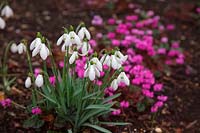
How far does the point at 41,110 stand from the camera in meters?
2.99

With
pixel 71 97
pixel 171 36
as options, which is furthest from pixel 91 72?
pixel 171 36

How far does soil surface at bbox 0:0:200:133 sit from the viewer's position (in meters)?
3.30

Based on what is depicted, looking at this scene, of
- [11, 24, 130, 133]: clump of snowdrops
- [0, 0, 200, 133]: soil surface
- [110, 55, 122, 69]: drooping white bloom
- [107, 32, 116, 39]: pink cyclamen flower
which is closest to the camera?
[110, 55, 122, 69]: drooping white bloom

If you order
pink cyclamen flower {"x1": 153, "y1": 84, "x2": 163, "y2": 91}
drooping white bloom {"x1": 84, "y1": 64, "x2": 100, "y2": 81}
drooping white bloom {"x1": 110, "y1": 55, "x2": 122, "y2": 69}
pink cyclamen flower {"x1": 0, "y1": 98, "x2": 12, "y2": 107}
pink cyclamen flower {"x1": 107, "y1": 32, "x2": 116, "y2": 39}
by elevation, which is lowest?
pink cyclamen flower {"x1": 0, "y1": 98, "x2": 12, "y2": 107}

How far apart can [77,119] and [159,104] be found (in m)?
0.83

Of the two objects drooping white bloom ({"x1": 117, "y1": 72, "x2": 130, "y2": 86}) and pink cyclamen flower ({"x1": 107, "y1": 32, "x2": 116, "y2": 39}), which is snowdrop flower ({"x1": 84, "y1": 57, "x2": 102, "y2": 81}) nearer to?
drooping white bloom ({"x1": 117, "y1": 72, "x2": 130, "y2": 86})

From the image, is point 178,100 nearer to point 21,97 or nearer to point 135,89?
point 135,89

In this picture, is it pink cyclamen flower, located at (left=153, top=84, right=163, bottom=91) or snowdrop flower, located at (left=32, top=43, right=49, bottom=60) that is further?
pink cyclamen flower, located at (left=153, top=84, right=163, bottom=91)

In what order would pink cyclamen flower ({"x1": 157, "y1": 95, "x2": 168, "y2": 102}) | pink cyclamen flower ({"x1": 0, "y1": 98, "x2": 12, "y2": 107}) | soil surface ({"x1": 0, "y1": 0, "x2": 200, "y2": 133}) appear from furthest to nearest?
1. pink cyclamen flower ({"x1": 157, "y1": 95, "x2": 168, "y2": 102})
2. soil surface ({"x1": 0, "y1": 0, "x2": 200, "y2": 133})
3. pink cyclamen flower ({"x1": 0, "y1": 98, "x2": 12, "y2": 107})

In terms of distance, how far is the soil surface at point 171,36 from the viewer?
10.8 ft

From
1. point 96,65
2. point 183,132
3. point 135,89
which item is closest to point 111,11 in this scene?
point 135,89

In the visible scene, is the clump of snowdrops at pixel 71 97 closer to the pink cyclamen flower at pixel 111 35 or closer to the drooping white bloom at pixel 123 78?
the drooping white bloom at pixel 123 78

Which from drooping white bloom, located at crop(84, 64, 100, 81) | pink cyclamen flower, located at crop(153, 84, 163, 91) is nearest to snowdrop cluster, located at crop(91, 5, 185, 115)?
pink cyclamen flower, located at crop(153, 84, 163, 91)

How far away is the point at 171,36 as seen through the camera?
175 inches
